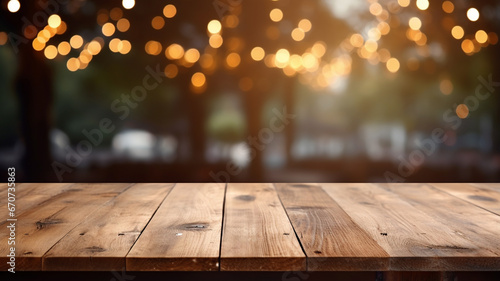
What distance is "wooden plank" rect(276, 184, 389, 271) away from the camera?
0.89 meters

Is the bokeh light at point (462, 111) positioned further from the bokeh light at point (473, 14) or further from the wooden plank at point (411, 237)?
the wooden plank at point (411, 237)

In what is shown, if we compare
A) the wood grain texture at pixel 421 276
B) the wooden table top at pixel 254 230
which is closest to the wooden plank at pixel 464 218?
the wooden table top at pixel 254 230

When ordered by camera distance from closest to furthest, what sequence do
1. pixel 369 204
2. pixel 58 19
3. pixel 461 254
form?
pixel 461 254 < pixel 369 204 < pixel 58 19

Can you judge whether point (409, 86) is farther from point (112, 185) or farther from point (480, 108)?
point (112, 185)

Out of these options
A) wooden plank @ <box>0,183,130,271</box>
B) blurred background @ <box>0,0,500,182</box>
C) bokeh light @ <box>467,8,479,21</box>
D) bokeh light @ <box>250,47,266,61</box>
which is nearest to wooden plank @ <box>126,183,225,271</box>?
wooden plank @ <box>0,183,130,271</box>

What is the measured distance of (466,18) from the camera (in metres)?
2.21

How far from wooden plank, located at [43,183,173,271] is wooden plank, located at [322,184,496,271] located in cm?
53

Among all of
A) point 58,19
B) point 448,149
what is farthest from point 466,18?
point 58,19

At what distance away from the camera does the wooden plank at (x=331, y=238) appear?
2.91 ft

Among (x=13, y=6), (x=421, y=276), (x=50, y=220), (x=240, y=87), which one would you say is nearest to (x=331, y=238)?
(x=421, y=276)

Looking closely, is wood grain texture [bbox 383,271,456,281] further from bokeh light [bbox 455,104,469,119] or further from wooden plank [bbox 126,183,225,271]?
bokeh light [bbox 455,104,469,119]

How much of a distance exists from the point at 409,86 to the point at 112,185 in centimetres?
142

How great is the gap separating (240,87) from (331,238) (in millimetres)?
1268

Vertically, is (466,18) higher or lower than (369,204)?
higher
